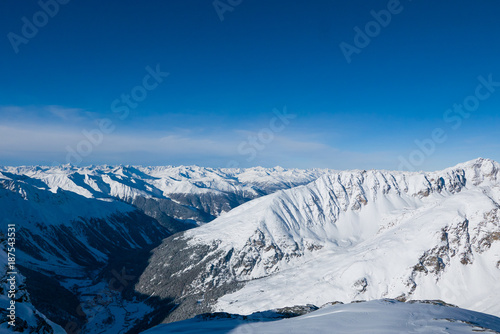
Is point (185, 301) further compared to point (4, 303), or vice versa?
point (185, 301)

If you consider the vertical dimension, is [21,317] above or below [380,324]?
above

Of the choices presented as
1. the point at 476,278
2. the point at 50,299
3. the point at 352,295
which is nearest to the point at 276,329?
the point at 352,295

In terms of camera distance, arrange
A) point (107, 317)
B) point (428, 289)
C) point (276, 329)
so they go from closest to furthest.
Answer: point (276, 329) < point (428, 289) < point (107, 317)

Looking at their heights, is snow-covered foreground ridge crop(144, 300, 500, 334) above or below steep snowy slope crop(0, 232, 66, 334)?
below

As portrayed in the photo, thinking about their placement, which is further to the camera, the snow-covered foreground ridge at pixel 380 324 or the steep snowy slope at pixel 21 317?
the snow-covered foreground ridge at pixel 380 324

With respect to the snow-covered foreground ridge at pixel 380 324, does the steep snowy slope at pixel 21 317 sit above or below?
above

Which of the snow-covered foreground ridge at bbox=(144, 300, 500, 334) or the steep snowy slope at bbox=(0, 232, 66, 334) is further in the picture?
the snow-covered foreground ridge at bbox=(144, 300, 500, 334)

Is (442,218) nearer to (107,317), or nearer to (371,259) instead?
(371,259)

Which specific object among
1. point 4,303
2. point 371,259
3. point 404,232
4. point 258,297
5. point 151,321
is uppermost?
point 4,303

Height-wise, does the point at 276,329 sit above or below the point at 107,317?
above

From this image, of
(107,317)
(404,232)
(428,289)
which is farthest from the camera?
(404,232)

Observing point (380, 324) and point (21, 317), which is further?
point (380, 324)
